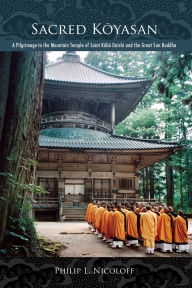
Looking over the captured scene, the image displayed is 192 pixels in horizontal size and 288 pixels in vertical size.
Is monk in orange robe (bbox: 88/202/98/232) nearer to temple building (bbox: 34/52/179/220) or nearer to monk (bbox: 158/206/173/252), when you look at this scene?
temple building (bbox: 34/52/179/220)

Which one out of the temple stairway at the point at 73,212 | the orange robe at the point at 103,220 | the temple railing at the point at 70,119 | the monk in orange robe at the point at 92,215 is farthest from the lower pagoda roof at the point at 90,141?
the orange robe at the point at 103,220

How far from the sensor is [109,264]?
13.2ft

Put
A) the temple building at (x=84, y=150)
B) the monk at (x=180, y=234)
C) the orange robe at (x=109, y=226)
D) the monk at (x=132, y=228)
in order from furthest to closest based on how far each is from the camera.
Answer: the temple building at (x=84, y=150)
the orange robe at (x=109, y=226)
the monk at (x=132, y=228)
the monk at (x=180, y=234)

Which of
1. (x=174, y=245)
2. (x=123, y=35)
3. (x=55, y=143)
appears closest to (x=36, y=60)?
(x=123, y=35)

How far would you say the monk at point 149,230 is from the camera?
22.9 ft

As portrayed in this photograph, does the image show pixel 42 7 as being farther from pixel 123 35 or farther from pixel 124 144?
pixel 124 144

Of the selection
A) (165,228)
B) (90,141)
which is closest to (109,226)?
(165,228)

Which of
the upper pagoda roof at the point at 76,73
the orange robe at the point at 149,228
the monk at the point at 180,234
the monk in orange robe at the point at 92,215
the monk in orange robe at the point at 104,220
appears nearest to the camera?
the orange robe at the point at 149,228

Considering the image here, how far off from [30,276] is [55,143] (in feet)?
37.3

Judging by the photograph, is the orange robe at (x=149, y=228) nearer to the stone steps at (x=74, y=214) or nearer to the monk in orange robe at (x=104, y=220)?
the monk in orange robe at (x=104, y=220)

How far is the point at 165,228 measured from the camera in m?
7.66

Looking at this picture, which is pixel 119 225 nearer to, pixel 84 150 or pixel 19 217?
pixel 19 217

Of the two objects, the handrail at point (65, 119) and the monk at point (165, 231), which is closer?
the monk at point (165, 231)

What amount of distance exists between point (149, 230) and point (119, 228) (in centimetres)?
107
